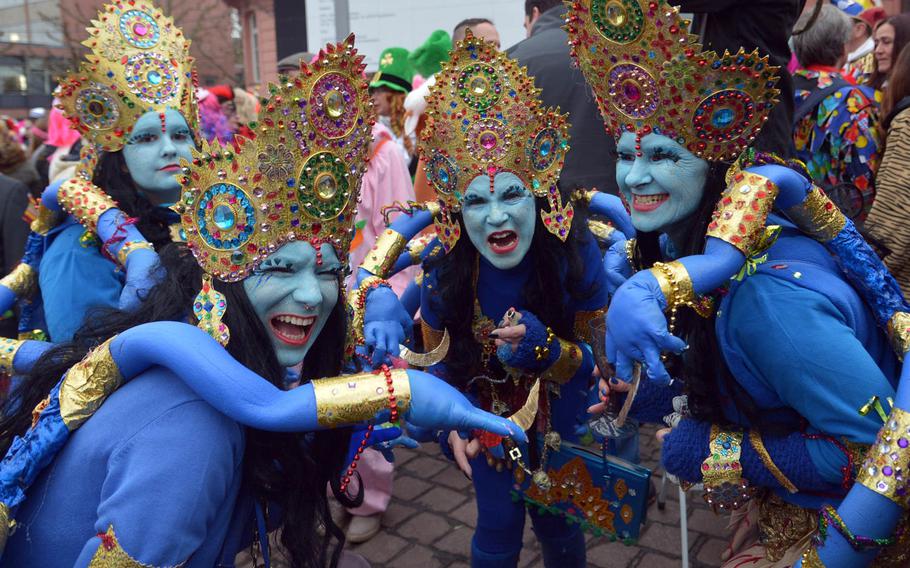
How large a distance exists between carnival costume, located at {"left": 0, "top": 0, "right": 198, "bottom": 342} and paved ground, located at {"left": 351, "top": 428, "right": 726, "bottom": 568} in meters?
1.87

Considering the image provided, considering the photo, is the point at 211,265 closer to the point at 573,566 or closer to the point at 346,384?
the point at 346,384

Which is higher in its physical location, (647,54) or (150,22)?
(150,22)

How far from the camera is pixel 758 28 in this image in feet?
7.85

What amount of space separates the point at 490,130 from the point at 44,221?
1.99m

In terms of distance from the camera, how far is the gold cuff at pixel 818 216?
2111mm

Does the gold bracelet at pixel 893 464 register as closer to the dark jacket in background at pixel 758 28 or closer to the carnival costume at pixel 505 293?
the dark jacket in background at pixel 758 28

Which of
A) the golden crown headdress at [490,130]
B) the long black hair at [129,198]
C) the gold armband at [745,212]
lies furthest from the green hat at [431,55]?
the gold armband at [745,212]

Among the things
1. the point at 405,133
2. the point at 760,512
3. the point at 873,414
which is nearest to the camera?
the point at 873,414

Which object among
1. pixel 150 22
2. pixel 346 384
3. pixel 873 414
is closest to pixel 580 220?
pixel 873 414

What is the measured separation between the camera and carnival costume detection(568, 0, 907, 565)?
6.20 ft

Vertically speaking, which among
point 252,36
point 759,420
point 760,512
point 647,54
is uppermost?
point 252,36

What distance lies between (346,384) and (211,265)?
1.64 feet

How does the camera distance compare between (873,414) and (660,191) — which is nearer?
(873,414)

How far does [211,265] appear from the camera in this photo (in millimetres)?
1969
